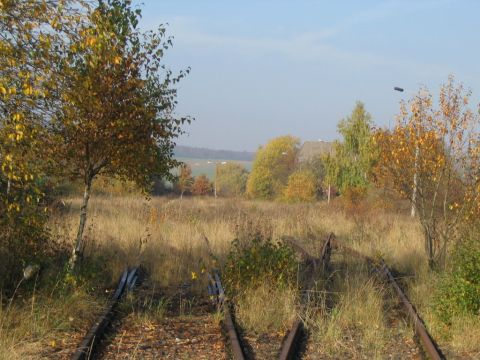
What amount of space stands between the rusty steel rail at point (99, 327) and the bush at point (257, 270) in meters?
1.95

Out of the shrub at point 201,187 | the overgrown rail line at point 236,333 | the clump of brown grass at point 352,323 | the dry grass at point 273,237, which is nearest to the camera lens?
the overgrown rail line at point 236,333

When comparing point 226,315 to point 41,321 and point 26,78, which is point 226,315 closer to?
point 41,321

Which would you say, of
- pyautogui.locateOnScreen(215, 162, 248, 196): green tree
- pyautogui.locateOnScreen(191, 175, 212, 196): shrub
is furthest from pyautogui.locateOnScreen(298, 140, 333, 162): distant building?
pyautogui.locateOnScreen(191, 175, 212, 196): shrub

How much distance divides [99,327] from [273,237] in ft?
38.4

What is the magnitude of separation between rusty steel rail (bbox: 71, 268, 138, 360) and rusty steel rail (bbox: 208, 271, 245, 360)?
5.02 ft

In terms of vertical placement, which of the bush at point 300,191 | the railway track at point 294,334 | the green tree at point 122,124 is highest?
the green tree at point 122,124

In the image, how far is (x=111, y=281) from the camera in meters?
13.1

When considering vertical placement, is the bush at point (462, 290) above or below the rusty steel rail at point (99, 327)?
above

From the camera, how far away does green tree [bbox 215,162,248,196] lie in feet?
370

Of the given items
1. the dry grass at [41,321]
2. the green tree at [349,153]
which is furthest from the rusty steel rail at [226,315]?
the green tree at [349,153]

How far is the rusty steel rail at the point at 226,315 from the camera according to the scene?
7.61m

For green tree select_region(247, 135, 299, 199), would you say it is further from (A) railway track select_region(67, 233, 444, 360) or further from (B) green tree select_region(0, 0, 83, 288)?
(B) green tree select_region(0, 0, 83, 288)

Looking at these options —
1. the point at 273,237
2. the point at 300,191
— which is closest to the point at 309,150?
the point at 300,191

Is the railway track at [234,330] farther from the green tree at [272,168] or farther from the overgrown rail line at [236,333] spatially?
the green tree at [272,168]
